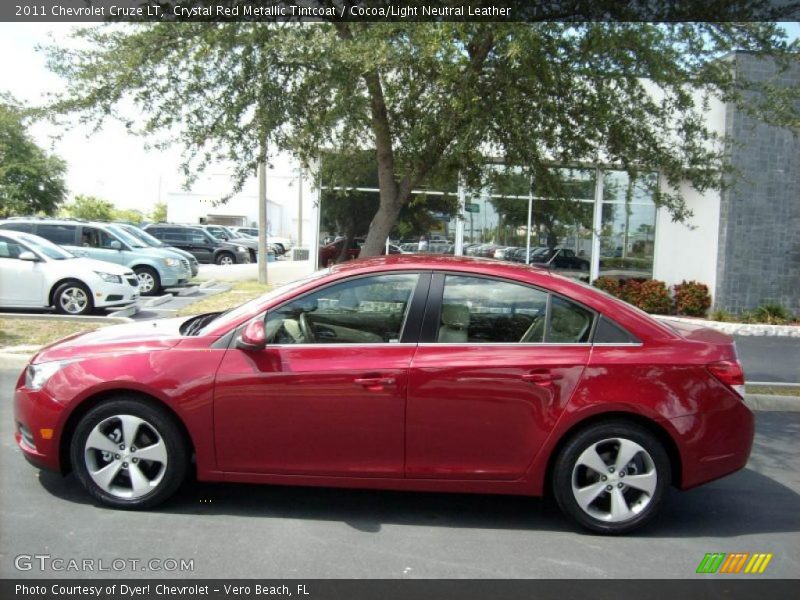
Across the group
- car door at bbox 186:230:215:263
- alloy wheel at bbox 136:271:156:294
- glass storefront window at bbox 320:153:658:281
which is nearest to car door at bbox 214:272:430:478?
glass storefront window at bbox 320:153:658:281

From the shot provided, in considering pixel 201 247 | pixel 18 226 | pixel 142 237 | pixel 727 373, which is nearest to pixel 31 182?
pixel 201 247

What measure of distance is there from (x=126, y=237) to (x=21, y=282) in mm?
5870

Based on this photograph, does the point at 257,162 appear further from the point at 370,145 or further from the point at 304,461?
the point at 304,461

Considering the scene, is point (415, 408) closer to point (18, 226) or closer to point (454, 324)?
point (454, 324)

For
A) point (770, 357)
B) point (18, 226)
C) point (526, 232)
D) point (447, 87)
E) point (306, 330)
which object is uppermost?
point (447, 87)

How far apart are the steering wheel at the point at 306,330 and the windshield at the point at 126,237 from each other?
13979 millimetres

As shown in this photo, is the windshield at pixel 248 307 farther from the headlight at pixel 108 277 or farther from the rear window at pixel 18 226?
the rear window at pixel 18 226

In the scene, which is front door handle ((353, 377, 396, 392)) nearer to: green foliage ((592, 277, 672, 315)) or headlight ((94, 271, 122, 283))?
headlight ((94, 271, 122, 283))

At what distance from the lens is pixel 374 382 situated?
4203 millimetres

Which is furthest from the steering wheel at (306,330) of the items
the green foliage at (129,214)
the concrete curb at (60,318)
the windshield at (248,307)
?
the green foliage at (129,214)

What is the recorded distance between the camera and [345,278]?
14.7 ft

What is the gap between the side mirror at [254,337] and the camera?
164 inches

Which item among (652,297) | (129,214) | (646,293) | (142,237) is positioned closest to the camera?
(652,297)

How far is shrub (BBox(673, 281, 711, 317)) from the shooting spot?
50.6ft
